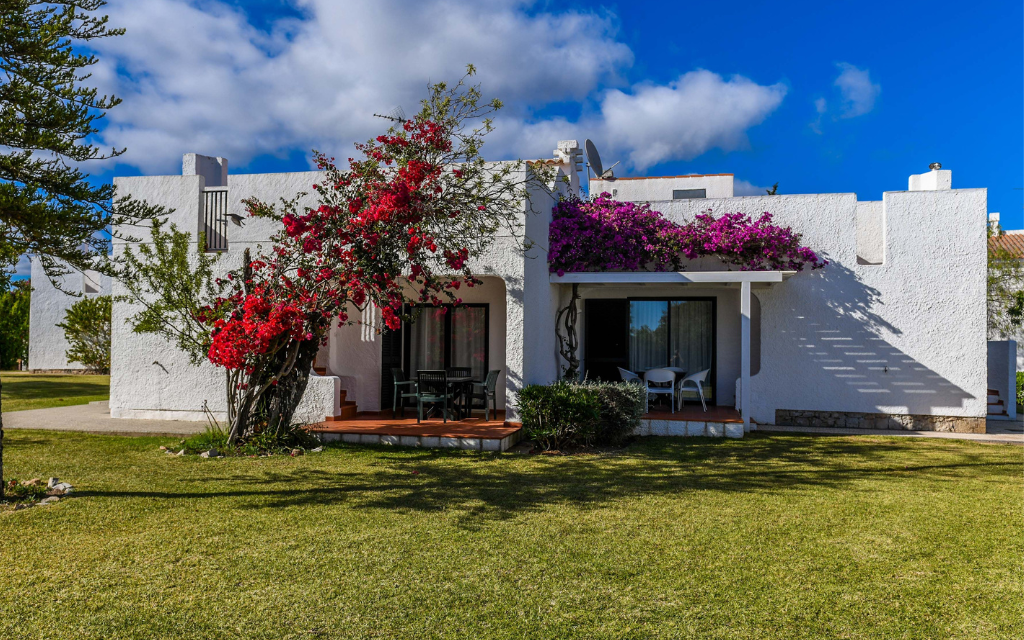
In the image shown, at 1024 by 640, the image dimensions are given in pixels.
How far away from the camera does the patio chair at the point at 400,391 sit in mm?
12730

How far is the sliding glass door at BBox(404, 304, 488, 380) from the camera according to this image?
14438 millimetres

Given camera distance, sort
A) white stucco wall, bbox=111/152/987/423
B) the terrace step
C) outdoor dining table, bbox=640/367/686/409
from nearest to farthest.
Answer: the terrace step, white stucco wall, bbox=111/152/987/423, outdoor dining table, bbox=640/367/686/409

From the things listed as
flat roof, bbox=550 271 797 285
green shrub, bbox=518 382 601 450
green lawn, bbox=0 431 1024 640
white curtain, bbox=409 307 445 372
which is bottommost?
green lawn, bbox=0 431 1024 640

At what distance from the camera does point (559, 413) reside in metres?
10.4

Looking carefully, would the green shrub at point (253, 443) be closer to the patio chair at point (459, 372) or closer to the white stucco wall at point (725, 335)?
the patio chair at point (459, 372)

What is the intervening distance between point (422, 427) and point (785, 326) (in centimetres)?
782

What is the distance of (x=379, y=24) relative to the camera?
10867 millimetres

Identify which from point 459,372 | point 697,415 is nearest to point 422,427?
point 459,372

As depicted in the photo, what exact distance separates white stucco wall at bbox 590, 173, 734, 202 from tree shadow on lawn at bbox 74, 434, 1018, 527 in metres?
11.5

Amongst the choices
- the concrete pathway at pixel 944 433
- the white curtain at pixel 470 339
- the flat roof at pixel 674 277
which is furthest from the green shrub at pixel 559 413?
the concrete pathway at pixel 944 433

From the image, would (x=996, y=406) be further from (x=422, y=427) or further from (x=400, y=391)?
(x=400, y=391)

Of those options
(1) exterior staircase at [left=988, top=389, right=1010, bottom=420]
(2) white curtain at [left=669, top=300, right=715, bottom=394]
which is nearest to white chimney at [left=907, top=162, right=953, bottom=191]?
(1) exterior staircase at [left=988, top=389, right=1010, bottom=420]

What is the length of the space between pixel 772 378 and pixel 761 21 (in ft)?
25.3

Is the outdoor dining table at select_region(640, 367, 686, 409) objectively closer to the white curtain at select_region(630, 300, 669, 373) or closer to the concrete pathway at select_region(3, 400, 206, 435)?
the white curtain at select_region(630, 300, 669, 373)
